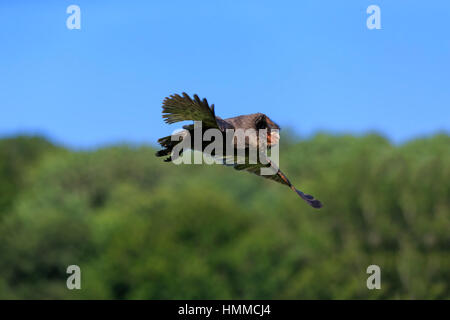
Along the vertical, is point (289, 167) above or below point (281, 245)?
above

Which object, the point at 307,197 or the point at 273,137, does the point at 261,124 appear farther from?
the point at 307,197

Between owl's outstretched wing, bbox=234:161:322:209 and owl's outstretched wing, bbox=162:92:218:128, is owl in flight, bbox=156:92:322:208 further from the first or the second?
owl's outstretched wing, bbox=234:161:322:209

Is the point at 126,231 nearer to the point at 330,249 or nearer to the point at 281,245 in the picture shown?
the point at 281,245

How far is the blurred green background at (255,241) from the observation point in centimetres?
5653

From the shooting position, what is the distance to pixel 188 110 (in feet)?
18.2

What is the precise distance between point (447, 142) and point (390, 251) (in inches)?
881

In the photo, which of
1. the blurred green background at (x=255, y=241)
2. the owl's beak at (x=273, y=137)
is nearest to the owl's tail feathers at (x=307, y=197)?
the owl's beak at (x=273, y=137)

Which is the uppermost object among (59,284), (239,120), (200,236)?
(239,120)

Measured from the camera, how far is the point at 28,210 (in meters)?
71.9

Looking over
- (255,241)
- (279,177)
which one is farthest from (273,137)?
(255,241)

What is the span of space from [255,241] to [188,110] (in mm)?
56240

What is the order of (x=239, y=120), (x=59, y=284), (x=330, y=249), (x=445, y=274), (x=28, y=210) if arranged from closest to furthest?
1. (x=239, y=120)
2. (x=445, y=274)
3. (x=330, y=249)
4. (x=59, y=284)
5. (x=28, y=210)

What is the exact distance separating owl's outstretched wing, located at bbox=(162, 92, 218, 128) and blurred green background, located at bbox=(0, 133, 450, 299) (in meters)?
49.7

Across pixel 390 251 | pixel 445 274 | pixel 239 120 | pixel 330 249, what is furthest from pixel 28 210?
pixel 239 120
